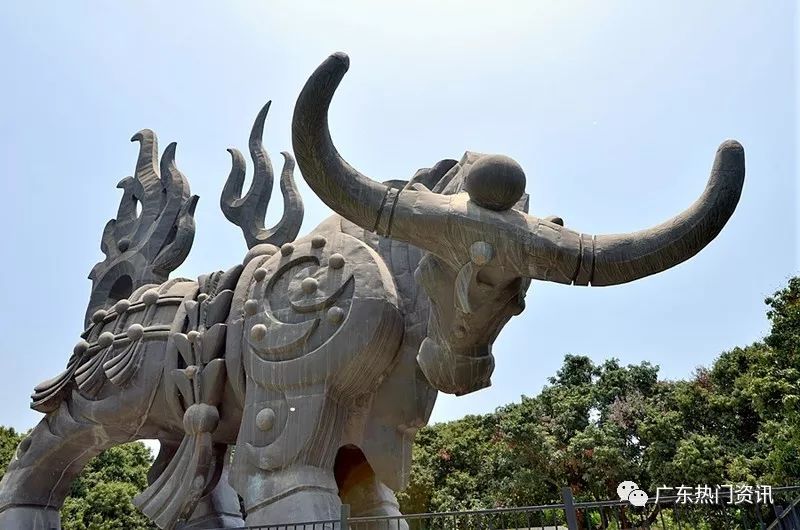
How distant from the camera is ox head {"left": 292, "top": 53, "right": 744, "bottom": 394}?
11.3ft

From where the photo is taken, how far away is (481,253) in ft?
12.1

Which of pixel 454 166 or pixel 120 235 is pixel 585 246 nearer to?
pixel 454 166

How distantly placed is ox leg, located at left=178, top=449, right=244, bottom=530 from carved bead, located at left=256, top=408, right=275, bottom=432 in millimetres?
1244

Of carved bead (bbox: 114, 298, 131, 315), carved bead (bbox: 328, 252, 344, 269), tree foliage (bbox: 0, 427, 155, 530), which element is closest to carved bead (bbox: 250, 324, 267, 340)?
carved bead (bbox: 328, 252, 344, 269)

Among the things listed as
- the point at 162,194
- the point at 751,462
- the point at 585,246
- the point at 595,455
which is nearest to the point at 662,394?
the point at 595,455

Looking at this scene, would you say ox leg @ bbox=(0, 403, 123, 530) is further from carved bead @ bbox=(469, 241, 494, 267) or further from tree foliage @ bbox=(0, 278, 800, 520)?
tree foliage @ bbox=(0, 278, 800, 520)

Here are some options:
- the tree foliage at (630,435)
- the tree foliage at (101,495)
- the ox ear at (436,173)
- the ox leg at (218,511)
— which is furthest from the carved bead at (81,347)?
the tree foliage at (101,495)

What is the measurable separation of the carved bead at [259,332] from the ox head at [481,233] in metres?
1.35

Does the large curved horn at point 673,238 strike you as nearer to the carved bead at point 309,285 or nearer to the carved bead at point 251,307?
the carved bead at point 309,285

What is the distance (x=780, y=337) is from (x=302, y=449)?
10.9 meters

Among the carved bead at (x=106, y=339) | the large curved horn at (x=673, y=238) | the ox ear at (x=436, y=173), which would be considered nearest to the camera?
the large curved horn at (x=673, y=238)

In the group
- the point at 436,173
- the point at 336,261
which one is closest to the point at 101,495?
the point at 336,261

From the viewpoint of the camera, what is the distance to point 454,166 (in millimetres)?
4961

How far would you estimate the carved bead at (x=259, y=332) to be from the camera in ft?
16.0
